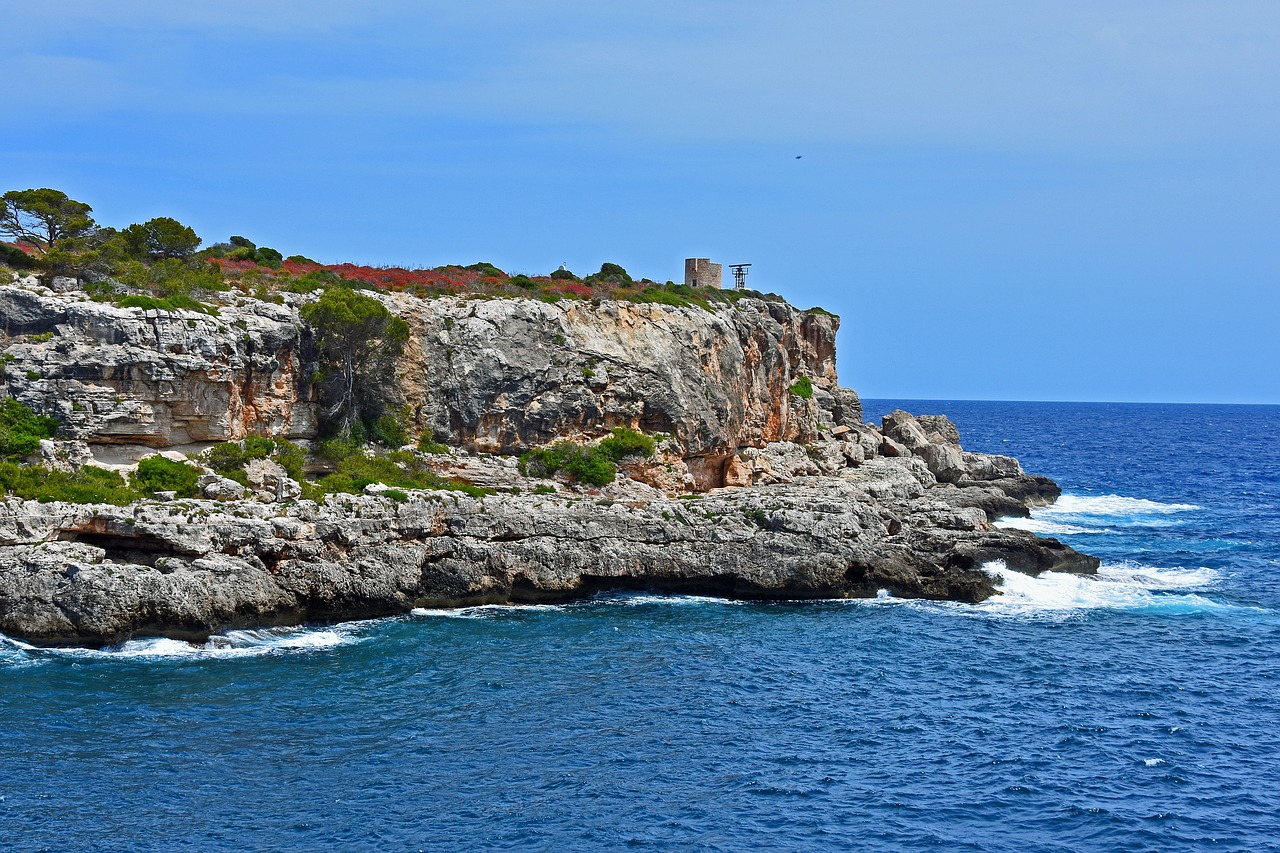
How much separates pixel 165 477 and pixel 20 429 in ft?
17.2

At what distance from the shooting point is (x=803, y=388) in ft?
229

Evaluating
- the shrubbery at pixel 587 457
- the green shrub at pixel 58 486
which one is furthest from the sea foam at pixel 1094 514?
Answer: the green shrub at pixel 58 486

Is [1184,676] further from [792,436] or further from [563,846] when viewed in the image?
[792,436]

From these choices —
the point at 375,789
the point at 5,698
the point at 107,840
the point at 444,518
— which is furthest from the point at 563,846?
the point at 444,518

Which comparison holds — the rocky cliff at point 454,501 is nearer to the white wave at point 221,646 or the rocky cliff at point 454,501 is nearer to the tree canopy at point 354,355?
the white wave at point 221,646

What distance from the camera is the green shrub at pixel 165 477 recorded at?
40.0 metres

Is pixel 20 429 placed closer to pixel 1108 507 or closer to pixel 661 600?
pixel 661 600

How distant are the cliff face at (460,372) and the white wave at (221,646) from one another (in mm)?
10057

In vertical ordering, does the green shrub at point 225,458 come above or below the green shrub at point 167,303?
below

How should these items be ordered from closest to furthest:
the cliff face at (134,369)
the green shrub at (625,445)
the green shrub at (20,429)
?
1. the green shrub at (20,429)
2. the cliff face at (134,369)
3. the green shrub at (625,445)

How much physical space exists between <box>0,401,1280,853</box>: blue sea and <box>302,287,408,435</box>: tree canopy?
12705 mm

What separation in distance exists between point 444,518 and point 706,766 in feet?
59.2

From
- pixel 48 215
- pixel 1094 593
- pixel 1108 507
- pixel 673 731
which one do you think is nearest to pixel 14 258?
pixel 48 215

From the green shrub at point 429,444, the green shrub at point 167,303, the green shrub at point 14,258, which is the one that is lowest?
the green shrub at point 429,444
